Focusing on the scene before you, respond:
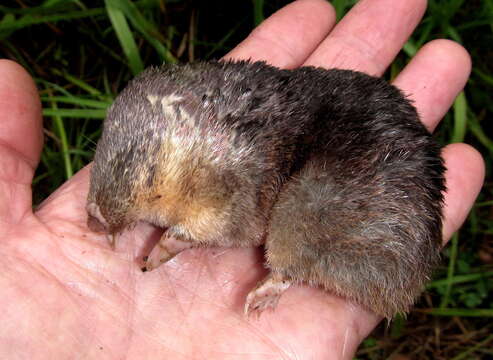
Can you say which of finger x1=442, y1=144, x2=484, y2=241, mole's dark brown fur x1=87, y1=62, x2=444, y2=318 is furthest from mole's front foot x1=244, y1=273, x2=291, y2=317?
finger x1=442, y1=144, x2=484, y2=241

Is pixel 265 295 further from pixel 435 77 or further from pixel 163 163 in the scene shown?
pixel 435 77

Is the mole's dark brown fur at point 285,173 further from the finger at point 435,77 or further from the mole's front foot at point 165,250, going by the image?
the finger at point 435,77

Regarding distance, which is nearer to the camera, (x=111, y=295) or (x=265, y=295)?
(x=111, y=295)

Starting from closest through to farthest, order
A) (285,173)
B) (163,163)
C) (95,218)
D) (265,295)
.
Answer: (163,163) → (95,218) → (285,173) → (265,295)

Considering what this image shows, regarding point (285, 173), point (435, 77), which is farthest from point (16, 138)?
point (435, 77)

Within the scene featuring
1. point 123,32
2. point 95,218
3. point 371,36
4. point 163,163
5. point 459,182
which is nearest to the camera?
point 163,163

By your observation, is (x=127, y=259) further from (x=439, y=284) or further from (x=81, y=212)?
(x=439, y=284)

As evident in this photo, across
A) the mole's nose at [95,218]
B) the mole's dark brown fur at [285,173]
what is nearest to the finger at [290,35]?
the mole's dark brown fur at [285,173]
